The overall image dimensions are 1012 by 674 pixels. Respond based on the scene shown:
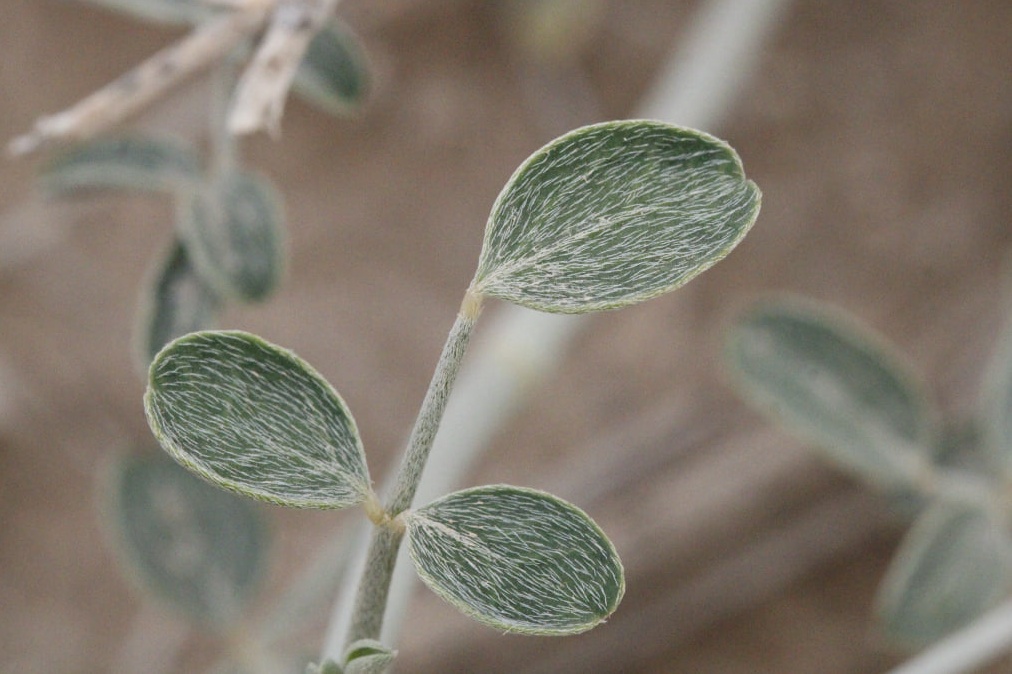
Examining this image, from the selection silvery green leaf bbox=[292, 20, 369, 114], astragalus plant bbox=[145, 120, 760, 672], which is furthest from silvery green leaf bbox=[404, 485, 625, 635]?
silvery green leaf bbox=[292, 20, 369, 114]

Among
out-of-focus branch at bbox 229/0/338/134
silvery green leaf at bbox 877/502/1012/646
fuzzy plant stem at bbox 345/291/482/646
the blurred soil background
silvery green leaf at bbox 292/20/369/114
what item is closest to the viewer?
fuzzy plant stem at bbox 345/291/482/646

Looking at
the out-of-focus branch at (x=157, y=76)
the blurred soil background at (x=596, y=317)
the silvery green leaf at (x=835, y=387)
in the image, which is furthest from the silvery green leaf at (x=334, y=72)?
the blurred soil background at (x=596, y=317)

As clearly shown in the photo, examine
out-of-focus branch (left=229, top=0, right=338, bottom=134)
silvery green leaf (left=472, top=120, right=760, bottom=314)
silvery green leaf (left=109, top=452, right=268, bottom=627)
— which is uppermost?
out-of-focus branch (left=229, top=0, right=338, bottom=134)

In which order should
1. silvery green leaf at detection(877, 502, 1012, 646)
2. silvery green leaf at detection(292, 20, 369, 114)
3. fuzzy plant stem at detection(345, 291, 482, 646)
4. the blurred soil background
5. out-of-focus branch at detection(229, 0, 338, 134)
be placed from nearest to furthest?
fuzzy plant stem at detection(345, 291, 482, 646) < out-of-focus branch at detection(229, 0, 338, 134) < silvery green leaf at detection(292, 20, 369, 114) < silvery green leaf at detection(877, 502, 1012, 646) < the blurred soil background

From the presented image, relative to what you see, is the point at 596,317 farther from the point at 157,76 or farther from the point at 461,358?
the point at 461,358

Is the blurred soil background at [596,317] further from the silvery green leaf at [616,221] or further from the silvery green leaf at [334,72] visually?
the silvery green leaf at [616,221]

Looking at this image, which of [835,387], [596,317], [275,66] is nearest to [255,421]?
[275,66]

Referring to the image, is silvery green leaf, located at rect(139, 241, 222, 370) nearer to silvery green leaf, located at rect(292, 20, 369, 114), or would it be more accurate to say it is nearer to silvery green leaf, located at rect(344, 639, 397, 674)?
silvery green leaf, located at rect(292, 20, 369, 114)
